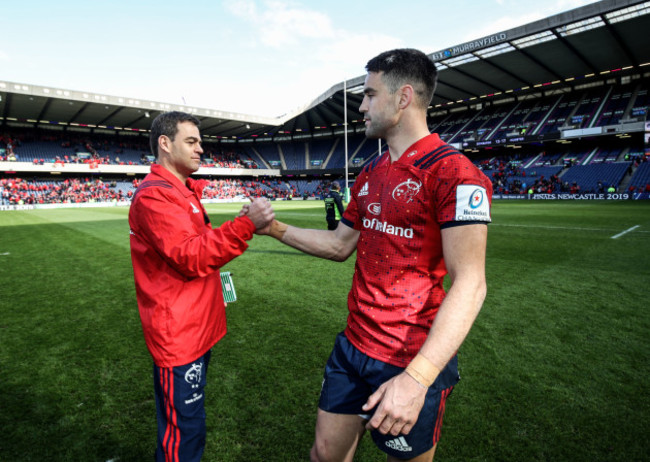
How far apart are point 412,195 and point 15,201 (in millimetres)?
50470

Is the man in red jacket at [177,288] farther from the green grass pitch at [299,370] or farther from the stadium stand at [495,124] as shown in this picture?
the stadium stand at [495,124]

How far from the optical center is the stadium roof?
85.4ft

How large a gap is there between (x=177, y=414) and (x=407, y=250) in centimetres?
161

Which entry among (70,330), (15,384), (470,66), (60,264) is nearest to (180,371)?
(15,384)

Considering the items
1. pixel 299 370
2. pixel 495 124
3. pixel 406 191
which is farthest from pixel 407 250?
pixel 495 124

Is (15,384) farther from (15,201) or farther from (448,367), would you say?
(15,201)

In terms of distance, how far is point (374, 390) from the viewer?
1.71 m

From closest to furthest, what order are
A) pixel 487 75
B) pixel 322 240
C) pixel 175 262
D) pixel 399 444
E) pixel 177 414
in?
pixel 399 444, pixel 175 262, pixel 177 414, pixel 322 240, pixel 487 75

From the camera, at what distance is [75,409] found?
3199mm

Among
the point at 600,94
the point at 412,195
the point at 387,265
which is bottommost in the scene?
the point at 387,265

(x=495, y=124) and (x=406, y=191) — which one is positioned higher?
(x=495, y=124)

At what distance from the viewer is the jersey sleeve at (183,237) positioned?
1780 millimetres

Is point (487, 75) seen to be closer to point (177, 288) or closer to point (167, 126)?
point (167, 126)

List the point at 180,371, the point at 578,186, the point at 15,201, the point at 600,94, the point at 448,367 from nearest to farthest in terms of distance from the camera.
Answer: the point at 448,367 < the point at 180,371 < the point at 578,186 < the point at 15,201 < the point at 600,94
